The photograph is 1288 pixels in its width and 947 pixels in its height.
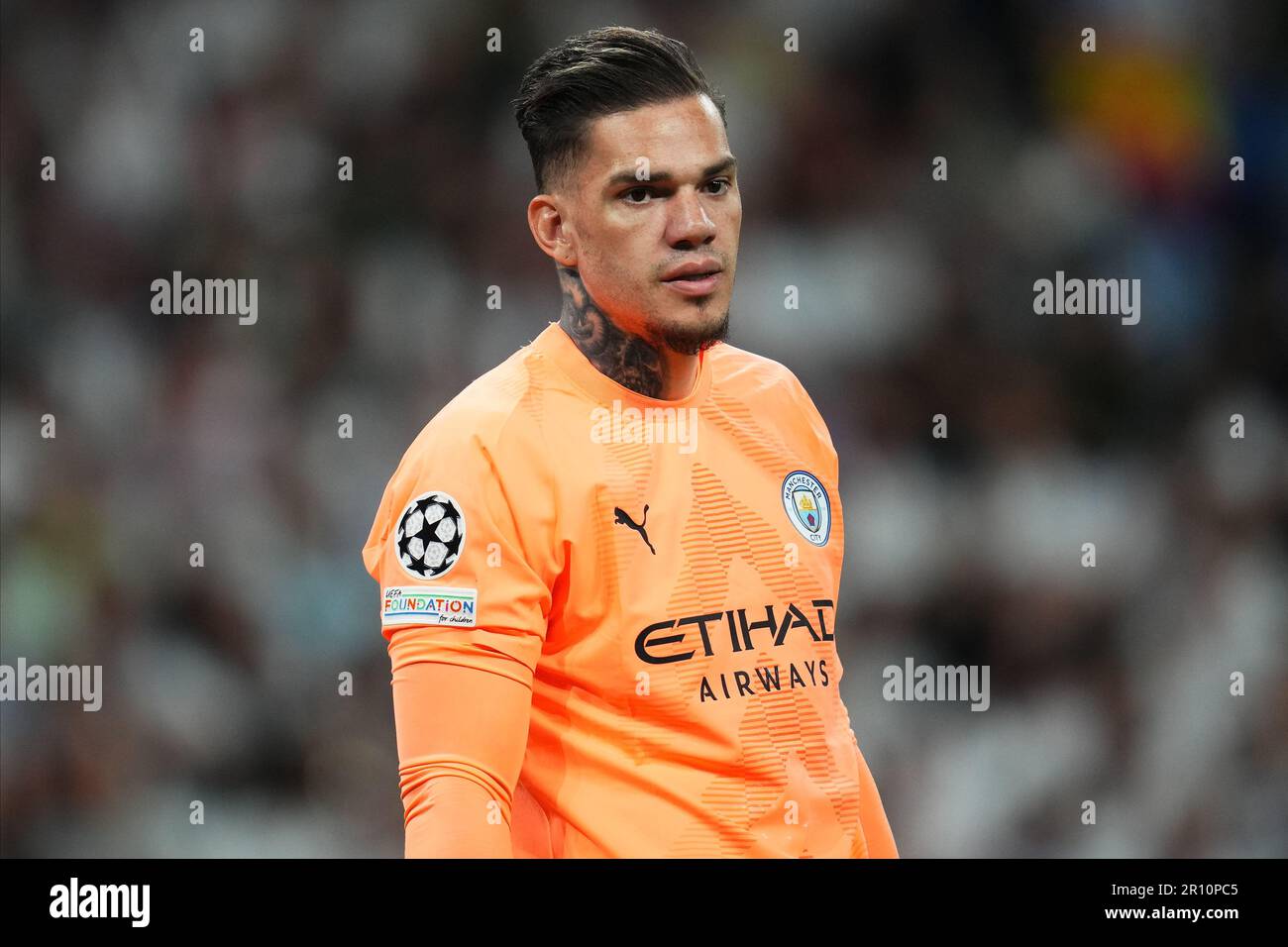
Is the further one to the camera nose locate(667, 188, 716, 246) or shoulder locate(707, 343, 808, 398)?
shoulder locate(707, 343, 808, 398)

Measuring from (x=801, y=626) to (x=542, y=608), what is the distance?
43 cm

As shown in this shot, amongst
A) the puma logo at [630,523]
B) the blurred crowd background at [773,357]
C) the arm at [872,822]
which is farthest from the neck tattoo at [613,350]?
the blurred crowd background at [773,357]

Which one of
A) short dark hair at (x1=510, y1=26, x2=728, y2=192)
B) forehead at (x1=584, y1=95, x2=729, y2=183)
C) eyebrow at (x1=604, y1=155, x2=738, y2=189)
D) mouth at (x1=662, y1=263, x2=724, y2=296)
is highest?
short dark hair at (x1=510, y1=26, x2=728, y2=192)

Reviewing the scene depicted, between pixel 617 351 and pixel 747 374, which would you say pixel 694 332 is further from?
pixel 747 374

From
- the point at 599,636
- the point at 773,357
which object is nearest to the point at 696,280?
the point at 599,636

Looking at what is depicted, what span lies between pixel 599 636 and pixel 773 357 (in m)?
3.16

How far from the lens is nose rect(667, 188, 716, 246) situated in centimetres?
252

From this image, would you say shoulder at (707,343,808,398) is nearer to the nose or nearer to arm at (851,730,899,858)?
the nose

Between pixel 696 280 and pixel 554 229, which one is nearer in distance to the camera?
pixel 696 280

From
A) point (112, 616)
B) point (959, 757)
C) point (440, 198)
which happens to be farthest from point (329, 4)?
point (959, 757)

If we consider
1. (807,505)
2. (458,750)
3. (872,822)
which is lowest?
(872,822)

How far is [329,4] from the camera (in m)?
5.60

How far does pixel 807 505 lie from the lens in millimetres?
2715

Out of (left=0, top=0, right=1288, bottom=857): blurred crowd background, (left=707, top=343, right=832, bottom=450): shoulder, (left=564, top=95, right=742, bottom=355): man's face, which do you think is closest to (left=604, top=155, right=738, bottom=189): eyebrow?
(left=564, top=95, right=742, bottom=355): man's face
